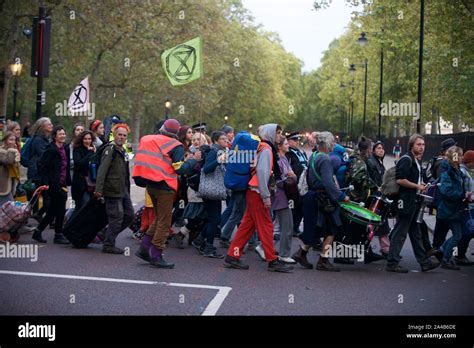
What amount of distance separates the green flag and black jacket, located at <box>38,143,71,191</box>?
2167 mm

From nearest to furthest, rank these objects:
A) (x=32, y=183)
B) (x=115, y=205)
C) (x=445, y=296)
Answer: (x=445, y=296), (x=115, y=205), (x=32, y=183)

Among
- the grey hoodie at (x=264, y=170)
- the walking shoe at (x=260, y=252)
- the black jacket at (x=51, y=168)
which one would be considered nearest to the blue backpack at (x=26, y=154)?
the black jacket at (x=51, y=168)

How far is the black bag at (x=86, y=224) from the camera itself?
1170cm

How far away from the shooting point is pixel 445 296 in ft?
29.5

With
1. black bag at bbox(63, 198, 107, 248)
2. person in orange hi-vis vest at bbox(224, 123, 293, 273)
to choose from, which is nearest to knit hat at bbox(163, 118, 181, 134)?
person in orange hi-vis vest at bbox(224, 123, 293, 273)

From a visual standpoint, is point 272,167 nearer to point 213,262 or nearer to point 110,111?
point 213,262

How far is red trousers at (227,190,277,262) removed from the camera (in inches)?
408

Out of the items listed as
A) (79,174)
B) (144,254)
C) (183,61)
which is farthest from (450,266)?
(79,174)

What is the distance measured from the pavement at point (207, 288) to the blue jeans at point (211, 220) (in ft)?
1.24

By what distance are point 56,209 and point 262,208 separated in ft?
11.9

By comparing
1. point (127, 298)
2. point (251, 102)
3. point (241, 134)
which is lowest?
point (127, 298)

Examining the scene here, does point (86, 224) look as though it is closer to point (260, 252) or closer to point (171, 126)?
point (171, 126)
